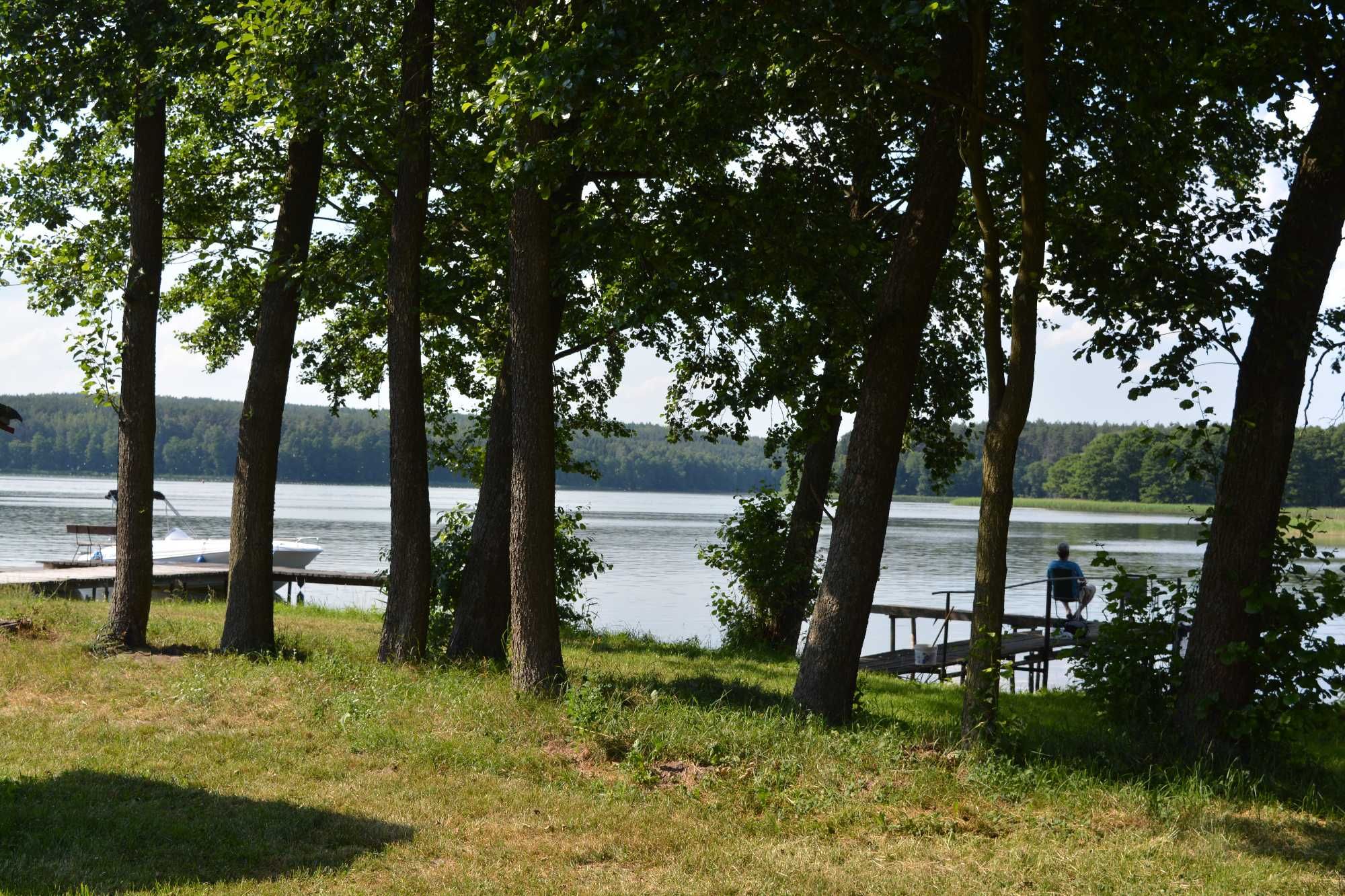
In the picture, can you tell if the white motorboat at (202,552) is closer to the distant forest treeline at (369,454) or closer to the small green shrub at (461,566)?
the small green shrub at (461,566)

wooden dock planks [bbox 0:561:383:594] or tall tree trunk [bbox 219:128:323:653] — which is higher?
tall tree trunk [bbox 219:128:323:653]

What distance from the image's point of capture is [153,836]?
6234 millimetres

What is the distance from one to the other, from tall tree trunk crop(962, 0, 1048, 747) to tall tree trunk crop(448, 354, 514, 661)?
18.5 ft

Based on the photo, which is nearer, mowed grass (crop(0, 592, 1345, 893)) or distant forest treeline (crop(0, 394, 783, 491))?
mowed grass (crop(0, 592, 1345, 893))

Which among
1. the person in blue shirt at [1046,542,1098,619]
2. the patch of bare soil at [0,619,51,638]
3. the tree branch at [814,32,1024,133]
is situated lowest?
the patch of bare soil at [0,619,51,638]

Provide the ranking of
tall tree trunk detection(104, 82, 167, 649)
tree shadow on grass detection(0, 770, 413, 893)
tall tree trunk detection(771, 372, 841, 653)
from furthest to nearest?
tall tree trunk detection(771, 372, 841, 653) → tall tree trunk detection(104, 82, 167, 649) → tree shadow on grass detection(0, 770, 413, 893)

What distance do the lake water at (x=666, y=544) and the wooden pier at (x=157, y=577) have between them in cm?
288

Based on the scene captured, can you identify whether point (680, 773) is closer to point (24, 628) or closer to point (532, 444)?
point (532, 444)

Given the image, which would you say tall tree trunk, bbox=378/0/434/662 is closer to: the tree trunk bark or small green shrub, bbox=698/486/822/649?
the tree trunk bark

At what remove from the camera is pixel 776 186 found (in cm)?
1102

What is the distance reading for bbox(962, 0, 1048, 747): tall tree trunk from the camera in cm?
766

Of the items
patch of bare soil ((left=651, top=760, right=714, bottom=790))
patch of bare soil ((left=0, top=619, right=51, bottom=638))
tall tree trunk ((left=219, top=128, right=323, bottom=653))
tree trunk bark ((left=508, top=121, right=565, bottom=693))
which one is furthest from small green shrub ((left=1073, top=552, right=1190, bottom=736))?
patch of bare soil ((left=0, top=619, right=51, bottom=638))

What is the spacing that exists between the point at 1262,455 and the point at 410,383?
773 centimetres

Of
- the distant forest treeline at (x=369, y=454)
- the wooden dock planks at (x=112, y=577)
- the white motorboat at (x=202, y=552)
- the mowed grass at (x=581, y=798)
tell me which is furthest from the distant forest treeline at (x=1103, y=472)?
the mowed grass at (x=581, y=798)
